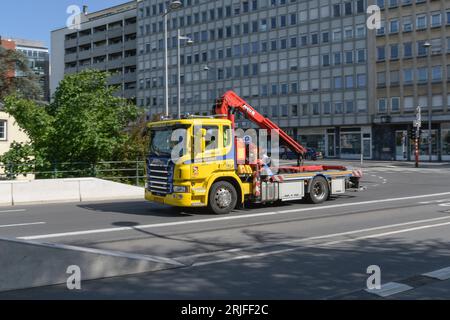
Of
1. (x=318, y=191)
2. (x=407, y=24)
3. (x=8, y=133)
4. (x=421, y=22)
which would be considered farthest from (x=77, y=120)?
(x=407, y=24)

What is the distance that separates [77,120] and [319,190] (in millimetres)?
9870

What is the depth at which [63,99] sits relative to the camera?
73.4 feet

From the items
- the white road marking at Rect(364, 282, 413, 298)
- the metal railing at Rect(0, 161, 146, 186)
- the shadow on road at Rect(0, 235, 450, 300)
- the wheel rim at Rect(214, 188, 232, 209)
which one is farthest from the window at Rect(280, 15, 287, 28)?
the white road marking at Rect(364, 282, 413, 298)

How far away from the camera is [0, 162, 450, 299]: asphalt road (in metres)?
6.79

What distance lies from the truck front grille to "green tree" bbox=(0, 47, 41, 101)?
1650 inches

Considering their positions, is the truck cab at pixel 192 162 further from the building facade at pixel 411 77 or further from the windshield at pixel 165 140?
the building facade at pixel 411 77

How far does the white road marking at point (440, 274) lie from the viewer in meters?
7.32

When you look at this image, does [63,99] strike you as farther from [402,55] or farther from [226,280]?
[402,55]

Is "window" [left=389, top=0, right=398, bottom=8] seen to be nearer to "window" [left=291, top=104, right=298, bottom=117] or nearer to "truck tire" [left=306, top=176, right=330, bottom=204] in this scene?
"window" [left=291, top=104, right=298, bottom=117]

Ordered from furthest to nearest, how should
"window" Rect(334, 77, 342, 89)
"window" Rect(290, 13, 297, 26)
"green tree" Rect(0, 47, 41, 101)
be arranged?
"window" Rect(290, 13, 297, 26), "window" Rect(334, 77, 342, 89), "green tree" Rect(0, 47, 41, 101)

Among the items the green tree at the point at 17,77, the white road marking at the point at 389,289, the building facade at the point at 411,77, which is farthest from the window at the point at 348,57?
the white road marking at the point at 389,289

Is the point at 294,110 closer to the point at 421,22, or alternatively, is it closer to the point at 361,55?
the point at 361,55

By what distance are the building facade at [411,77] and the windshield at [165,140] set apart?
44.9 meters
